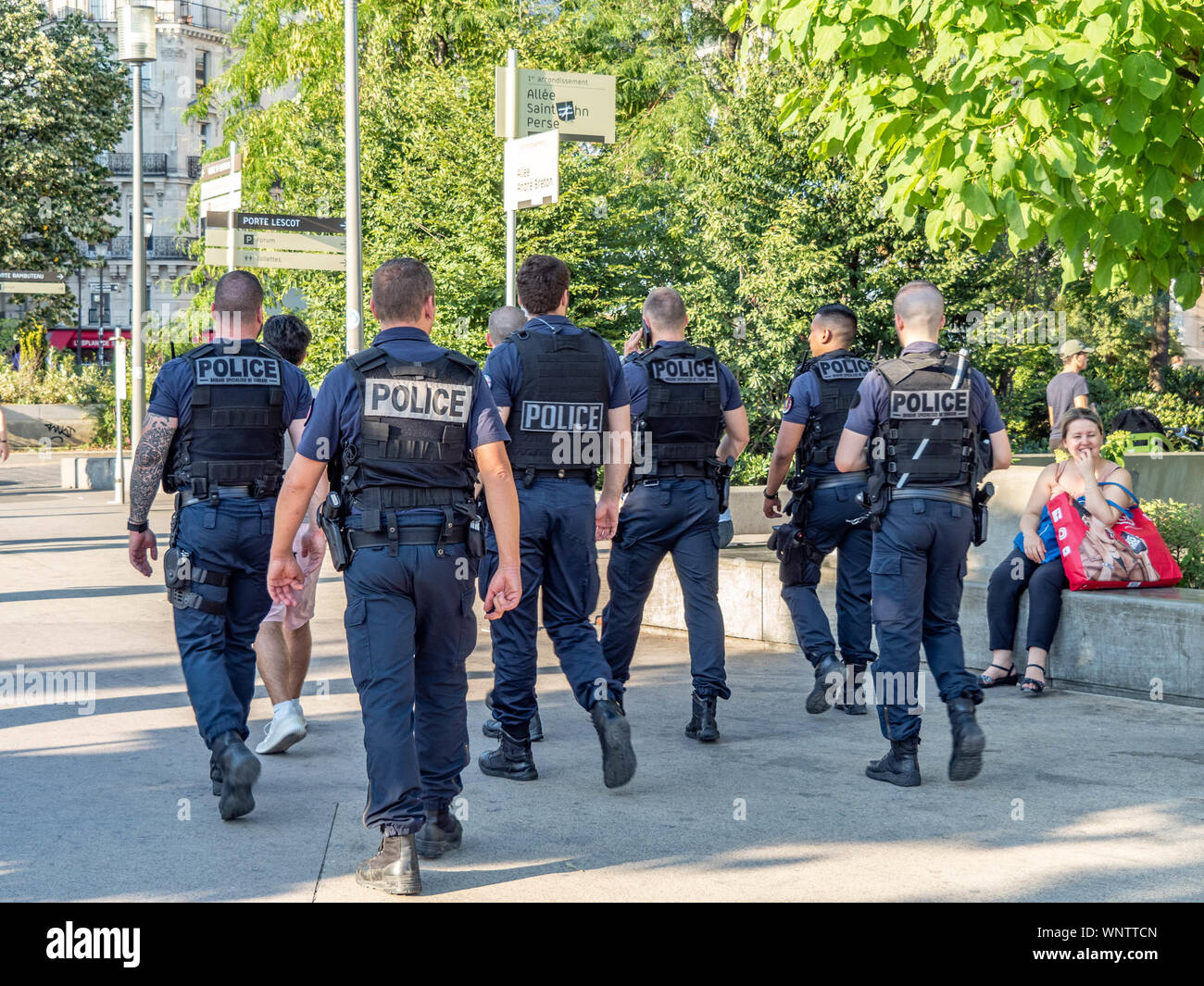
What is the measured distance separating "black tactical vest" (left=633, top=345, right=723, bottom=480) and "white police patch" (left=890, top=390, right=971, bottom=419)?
1.03 meters

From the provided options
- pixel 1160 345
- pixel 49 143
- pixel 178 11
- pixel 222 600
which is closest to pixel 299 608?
pixel 222 600

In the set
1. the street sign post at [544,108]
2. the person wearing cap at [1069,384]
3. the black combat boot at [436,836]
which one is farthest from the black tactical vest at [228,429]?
the person wearing cap at [1069,384]

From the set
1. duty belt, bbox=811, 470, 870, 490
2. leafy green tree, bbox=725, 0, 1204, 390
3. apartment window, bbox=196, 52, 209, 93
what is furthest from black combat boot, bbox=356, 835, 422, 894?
apartment window, bbox=196, 52, 209, 93

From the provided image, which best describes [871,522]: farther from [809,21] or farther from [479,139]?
[479,139]

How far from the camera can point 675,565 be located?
20.4 ft

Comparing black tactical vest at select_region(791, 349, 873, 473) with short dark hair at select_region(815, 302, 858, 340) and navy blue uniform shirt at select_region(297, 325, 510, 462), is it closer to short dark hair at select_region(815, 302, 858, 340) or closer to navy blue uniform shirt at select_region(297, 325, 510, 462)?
short dark hair at select_region(815, 302, 858, 340)

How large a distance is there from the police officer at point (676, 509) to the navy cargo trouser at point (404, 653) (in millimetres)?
1878

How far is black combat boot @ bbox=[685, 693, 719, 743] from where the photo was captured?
6.20 m

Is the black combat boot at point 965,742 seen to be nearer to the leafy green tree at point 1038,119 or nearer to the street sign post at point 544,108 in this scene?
the leafy green tree at point 1038,119

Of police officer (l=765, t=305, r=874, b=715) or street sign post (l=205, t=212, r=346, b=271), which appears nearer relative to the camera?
police officer (l=765, t=305, r=874, b=715)

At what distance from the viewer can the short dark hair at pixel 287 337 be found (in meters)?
6.15

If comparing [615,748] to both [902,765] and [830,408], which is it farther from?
[830,408]

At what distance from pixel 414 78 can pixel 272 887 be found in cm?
1701

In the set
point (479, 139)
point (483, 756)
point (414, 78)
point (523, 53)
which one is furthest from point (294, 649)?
point (523, 53)
